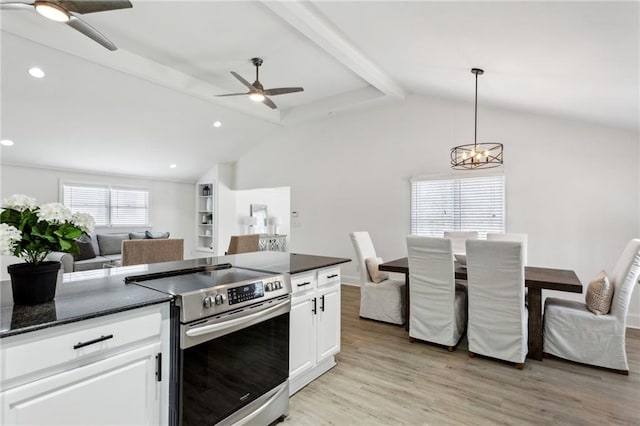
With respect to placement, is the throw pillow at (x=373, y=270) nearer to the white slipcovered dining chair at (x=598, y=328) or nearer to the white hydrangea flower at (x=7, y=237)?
the white slipcovered dining chair at (x=598, y=328)

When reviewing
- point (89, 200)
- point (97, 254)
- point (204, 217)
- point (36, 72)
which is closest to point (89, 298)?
point (36, 72)

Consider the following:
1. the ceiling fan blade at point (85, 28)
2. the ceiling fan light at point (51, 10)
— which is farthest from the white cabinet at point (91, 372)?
the ceiling fan blade at point (85, 28)

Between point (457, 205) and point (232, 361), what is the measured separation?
4258 millimetres

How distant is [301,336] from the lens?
2.37 metres

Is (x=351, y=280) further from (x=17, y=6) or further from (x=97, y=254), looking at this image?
(x=17, y=6)

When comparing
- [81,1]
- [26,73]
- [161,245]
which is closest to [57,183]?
[26,73]

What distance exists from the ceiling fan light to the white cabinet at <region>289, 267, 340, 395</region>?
2456 millimetres

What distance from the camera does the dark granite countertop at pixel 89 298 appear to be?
1181mm

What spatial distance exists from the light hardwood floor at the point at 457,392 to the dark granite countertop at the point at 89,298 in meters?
0.97

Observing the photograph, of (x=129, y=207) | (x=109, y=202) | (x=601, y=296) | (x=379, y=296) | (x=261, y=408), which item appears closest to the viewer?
(x=261, y=408)

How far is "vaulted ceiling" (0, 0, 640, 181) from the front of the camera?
2.41 meters

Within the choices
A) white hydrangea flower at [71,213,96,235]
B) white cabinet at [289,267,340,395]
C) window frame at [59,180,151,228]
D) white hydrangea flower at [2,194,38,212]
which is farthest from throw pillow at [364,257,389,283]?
window frame at [59,180,151,228]

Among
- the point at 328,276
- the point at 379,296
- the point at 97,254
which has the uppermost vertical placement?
the point at 328,276

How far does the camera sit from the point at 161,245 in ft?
13.5
